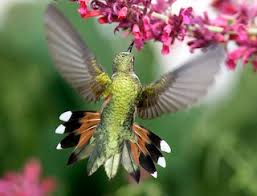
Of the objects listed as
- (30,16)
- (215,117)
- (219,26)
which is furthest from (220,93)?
(219,26)

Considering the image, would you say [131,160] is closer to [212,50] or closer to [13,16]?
[212,50]

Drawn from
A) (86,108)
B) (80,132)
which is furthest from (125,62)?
(86,108)

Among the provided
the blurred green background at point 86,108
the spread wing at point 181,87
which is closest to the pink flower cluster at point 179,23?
the spread wing at point 181,87

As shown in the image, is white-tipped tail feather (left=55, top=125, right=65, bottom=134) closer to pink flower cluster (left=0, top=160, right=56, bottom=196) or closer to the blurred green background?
pink flower cluster (left=0, top=160, right=56, bottom=196)

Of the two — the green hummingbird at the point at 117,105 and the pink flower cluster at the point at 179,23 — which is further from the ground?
the pink flower cluster at the point at 179,23

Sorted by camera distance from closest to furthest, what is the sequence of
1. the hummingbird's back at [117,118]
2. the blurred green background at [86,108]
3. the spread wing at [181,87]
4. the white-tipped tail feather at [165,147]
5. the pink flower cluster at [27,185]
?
the spread wing at [181,87] → the white-tipped tail feather at [165,147] → the hummingbird's back at [117,118] → the pink flower cluster at [27,185] → the blurred green background at [86,108]

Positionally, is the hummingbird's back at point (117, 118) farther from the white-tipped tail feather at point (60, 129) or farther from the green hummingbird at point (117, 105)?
the white-tipped tail feather at point (60, 129)

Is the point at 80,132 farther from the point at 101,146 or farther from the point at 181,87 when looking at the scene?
the point at 181,87
